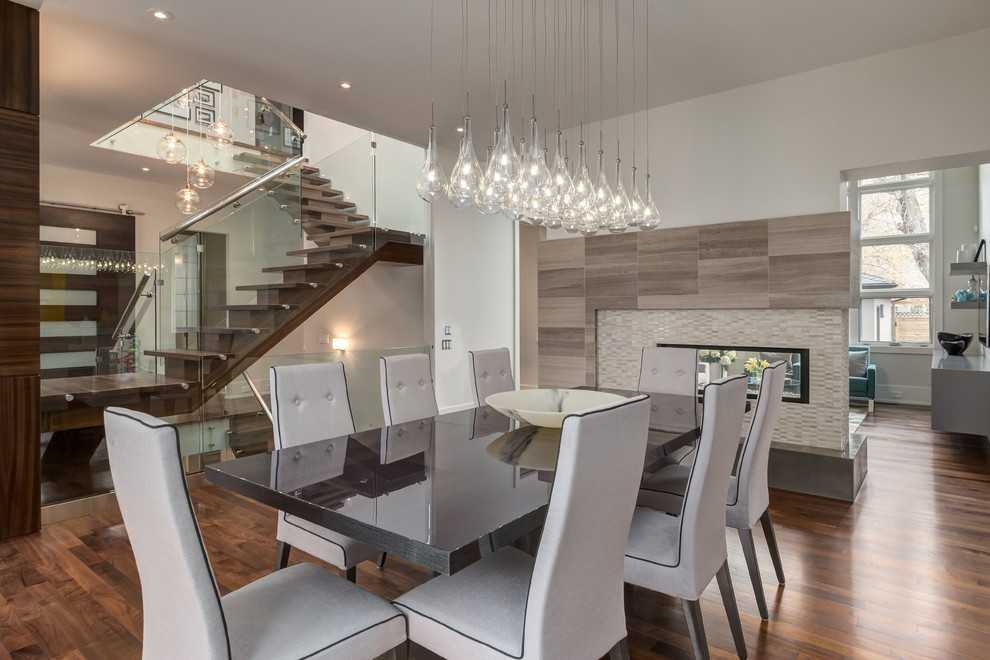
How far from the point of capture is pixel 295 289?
16.3 feet

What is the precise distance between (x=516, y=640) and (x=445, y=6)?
327 cm

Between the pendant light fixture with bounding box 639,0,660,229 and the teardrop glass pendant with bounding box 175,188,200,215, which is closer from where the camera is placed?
the pendant light fixture with bounding box 639,0,660,229

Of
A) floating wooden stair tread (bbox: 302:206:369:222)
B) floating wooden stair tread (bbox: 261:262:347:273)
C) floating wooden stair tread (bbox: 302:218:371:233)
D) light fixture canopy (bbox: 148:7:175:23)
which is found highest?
light fixture canopy (bbox: 148:7:175:23)

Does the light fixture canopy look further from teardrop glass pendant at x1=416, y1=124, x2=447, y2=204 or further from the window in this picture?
the window

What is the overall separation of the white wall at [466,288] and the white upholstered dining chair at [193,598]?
424 cm

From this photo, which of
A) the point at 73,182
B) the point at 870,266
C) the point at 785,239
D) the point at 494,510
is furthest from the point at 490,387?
the point at 870,266

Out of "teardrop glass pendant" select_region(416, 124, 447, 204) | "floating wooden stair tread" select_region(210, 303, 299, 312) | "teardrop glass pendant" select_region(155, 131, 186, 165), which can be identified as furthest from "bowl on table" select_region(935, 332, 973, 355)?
"teardrop glass pendant" select_region(155, 131, 186, 165)

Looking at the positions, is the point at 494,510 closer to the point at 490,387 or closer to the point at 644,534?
the point at 644,534

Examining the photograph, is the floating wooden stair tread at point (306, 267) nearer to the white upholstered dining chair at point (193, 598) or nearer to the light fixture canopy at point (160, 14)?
the light fixture canopy at point (160, 14)

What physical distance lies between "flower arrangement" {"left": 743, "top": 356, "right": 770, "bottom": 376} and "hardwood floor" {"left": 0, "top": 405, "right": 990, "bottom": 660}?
36.5 inches

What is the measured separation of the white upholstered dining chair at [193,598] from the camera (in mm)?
1120

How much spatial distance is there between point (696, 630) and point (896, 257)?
792 centimetres

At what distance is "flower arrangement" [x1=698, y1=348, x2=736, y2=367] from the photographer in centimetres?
447

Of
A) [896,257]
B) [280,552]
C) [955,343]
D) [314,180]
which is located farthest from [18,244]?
[896,257]
